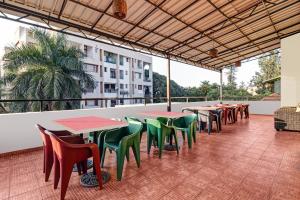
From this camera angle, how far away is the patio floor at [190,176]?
2.24 metres

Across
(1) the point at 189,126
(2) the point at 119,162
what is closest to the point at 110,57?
(1) the point at 189,126

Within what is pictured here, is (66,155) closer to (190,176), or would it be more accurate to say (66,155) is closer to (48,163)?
(48,163)

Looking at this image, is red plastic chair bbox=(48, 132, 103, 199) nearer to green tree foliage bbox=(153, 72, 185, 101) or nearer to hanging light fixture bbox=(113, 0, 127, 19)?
hanging light fixture bbox=(113, 0, 127, 19)

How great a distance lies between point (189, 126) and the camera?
4.07 meters

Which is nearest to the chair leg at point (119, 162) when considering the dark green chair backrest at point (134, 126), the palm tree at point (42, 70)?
the dark green chair backrest at point (134, 126)

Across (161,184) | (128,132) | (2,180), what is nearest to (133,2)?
(128,132)

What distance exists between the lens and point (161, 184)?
2.49 meters

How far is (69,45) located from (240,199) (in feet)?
32.9

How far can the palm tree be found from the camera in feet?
27.7

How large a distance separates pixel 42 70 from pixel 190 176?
335 inches

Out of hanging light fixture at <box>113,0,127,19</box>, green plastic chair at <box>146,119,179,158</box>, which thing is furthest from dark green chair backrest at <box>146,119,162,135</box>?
hanging light fixture at <box>113,0,127,19</box>

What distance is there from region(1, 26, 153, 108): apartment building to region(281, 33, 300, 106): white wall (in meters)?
12.1

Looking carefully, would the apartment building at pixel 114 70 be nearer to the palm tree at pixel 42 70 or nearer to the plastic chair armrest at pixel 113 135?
the palm tree at pixel 42 70

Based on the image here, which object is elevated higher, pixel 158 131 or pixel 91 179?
pixel 158 131
